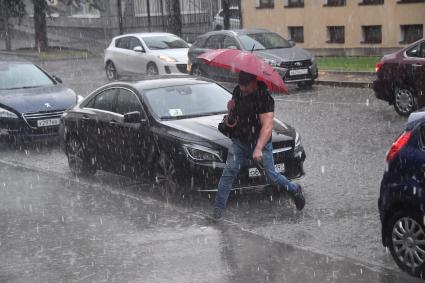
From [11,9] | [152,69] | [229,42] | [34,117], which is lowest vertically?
[152,69]

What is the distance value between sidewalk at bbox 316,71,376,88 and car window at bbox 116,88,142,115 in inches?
422

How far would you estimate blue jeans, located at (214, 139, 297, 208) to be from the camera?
8938 mm

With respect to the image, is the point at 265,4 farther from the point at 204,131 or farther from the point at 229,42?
the point at 204,131

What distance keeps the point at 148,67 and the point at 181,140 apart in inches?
622

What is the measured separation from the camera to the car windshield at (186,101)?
420 inches

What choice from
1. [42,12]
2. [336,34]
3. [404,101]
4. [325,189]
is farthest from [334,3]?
[325,189]

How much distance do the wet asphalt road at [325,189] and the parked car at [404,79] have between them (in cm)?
34

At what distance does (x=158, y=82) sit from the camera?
1131 cm

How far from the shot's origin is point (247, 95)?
875 centimetres

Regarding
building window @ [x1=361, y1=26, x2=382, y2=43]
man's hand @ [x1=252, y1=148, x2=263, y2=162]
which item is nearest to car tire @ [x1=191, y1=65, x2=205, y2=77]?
building window @ [x1=361, y1=26, x2=382, y2=43]

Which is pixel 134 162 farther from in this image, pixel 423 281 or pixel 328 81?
pixel 328 81

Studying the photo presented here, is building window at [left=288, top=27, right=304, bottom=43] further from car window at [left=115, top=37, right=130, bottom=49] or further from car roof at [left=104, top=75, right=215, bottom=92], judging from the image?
car roof at [left=104, top=75, right=215, bottom=92]

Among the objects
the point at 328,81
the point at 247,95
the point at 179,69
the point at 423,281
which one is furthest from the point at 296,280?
the point at 179,69

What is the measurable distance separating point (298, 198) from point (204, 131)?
1498 mm
